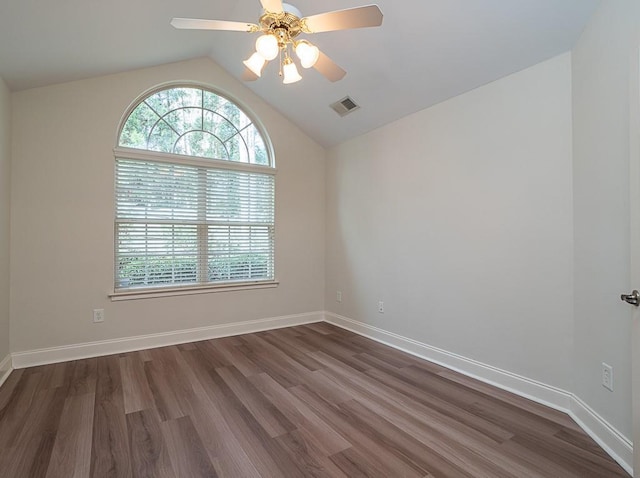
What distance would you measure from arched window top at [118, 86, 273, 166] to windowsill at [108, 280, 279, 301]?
1.53 m

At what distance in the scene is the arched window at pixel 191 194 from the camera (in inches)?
136

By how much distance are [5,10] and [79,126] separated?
4.30ft

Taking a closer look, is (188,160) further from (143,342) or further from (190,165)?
(143,342)

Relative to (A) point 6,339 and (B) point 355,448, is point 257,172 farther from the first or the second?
(B) point 355,448

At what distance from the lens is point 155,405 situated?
2279 millimetres

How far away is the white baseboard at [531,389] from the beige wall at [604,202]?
0.06m

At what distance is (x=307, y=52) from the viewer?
73.7 inches

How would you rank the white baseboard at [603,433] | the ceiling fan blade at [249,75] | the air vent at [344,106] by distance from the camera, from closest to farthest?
the white baseboard at [603,433], the ceiling fan blade at [249,75], the air vent at [344,106]

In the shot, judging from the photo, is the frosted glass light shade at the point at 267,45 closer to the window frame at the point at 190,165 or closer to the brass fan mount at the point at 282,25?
the brass fan mount at the point at 282,25

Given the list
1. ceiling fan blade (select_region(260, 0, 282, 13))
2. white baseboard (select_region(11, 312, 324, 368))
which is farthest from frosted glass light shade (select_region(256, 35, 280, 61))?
white baseboard (select_region(11, 312, 324, 368))

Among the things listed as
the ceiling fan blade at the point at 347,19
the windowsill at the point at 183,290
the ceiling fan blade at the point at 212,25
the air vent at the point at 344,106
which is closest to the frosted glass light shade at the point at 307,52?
the ceiling fan blade at the point at 347,19

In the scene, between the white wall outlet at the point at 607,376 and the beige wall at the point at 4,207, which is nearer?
the white wall outlet at the point at 607,376

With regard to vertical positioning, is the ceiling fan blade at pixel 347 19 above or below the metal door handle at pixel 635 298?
above

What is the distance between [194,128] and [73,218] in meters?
1.59
